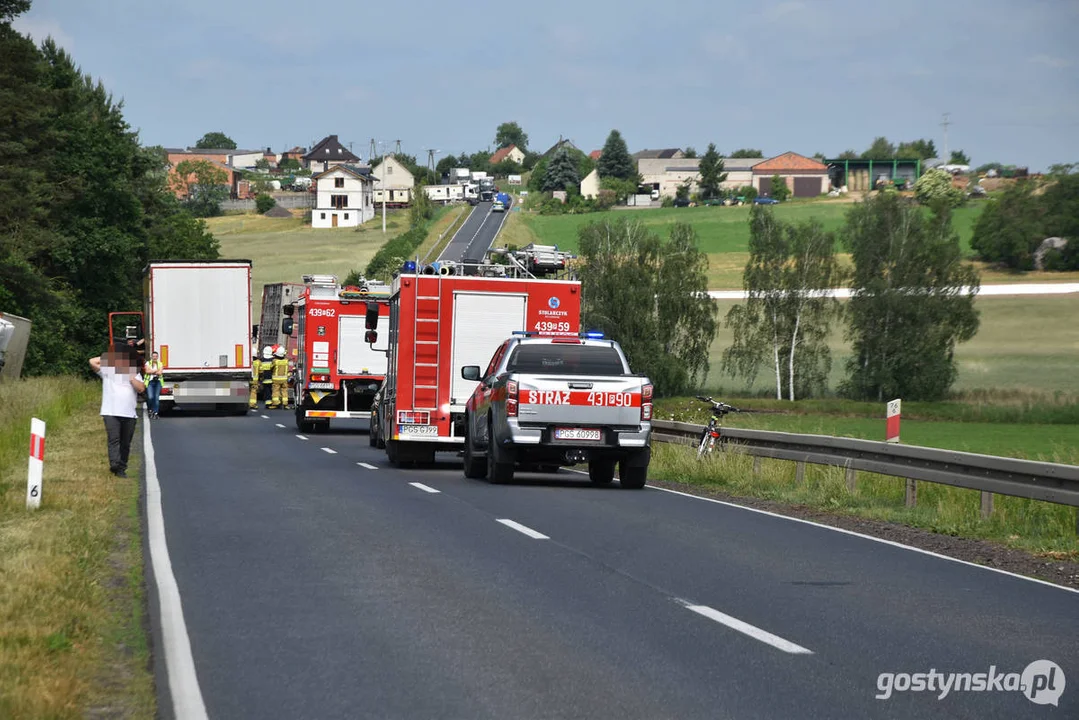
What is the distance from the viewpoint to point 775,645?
8125mm

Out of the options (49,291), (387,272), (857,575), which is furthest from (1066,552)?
(387,272)

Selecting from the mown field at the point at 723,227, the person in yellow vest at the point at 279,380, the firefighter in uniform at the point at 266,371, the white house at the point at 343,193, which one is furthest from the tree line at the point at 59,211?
the white house at the point at 343,193

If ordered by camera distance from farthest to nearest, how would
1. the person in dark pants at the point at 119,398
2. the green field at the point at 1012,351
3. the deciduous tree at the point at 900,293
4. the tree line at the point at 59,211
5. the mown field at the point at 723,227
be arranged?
1. the mown field at the point at 723,227
2. the deciduous tree at the point at 900,293
3. the green field at the point at 1012,351
4. the tree line at the point at 59,211
5. the person in dark pants at the point at 119,398

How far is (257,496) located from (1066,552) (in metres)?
8.77

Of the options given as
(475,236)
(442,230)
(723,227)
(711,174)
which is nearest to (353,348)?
(475,236)

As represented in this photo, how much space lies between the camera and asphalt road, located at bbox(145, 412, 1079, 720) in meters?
6.83

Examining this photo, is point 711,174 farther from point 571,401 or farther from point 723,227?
point 571,401

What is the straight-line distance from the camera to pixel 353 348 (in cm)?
3397

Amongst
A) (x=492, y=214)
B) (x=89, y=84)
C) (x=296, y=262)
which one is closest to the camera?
(x=89, y=84)

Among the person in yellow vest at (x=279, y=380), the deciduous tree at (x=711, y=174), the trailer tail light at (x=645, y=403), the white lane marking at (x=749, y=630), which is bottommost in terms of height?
the person in yellow vest at (x=279, y=380)

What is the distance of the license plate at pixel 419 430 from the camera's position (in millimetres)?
22797

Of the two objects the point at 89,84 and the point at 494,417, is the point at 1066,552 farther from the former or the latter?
the point at 89,84

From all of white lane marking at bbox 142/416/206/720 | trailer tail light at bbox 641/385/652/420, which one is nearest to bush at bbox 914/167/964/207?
trailer tail light at bbox 641/385/652/420

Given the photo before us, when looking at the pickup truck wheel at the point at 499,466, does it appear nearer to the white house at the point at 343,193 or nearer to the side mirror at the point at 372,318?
the side mirror at the point at 372,318
